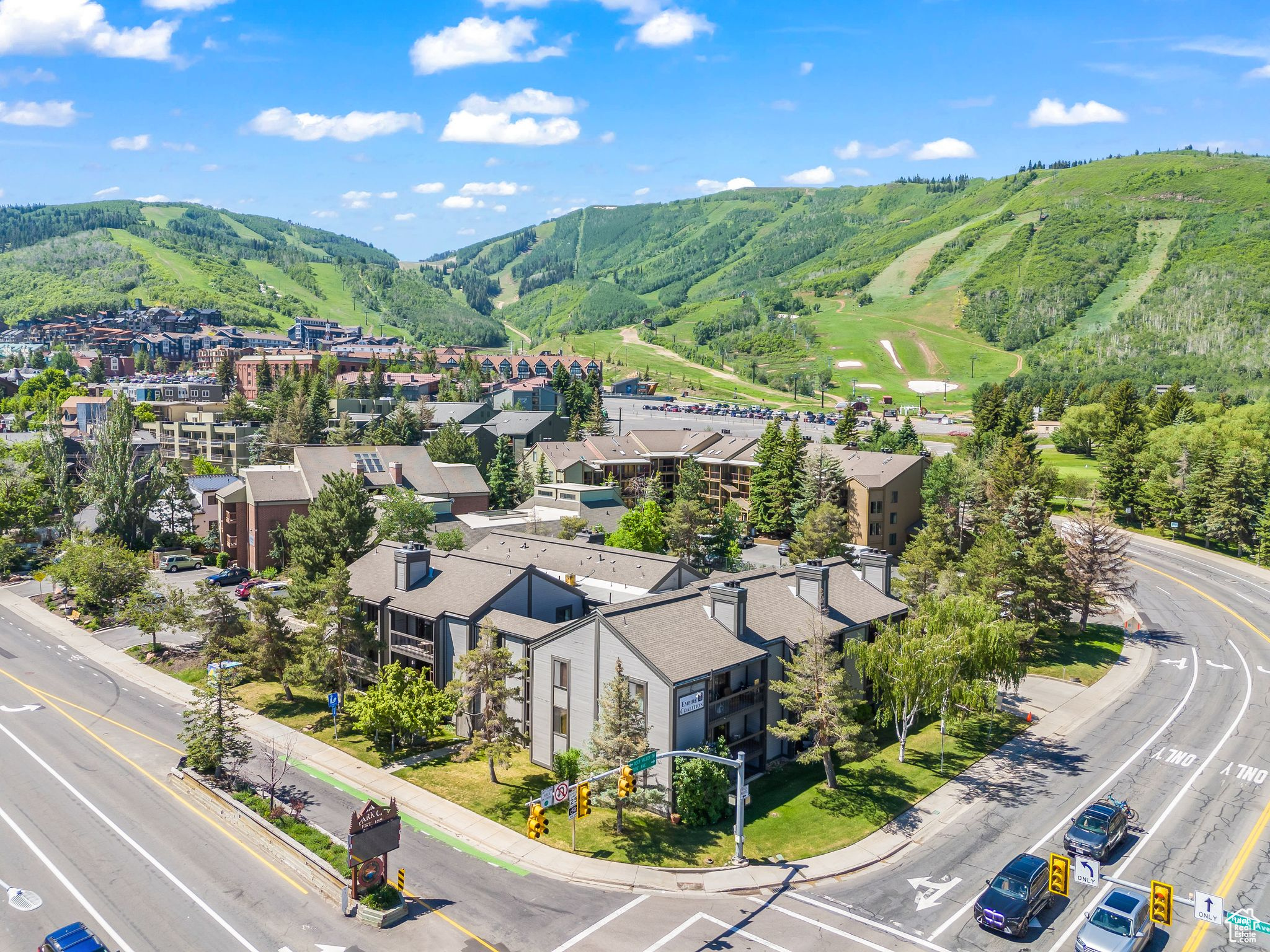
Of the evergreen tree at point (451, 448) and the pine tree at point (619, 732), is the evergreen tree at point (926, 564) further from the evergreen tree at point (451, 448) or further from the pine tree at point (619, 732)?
the evergreen tree at point (451, 448)

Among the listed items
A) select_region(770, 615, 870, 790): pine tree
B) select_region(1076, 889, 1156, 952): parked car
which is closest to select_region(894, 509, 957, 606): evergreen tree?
select_region(770, 615, 870, 790): pine tree

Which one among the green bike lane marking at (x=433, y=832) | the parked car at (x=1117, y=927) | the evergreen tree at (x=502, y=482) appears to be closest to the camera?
the parked car at (x=1117, y=927)

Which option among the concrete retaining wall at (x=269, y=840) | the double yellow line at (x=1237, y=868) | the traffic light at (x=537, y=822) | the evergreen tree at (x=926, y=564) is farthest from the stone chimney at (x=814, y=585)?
the concrete retaining wall at (x=269, y=840)

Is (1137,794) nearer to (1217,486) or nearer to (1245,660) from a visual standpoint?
(1245,660)

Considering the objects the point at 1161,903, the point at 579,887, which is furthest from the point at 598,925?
the point at 1161,903

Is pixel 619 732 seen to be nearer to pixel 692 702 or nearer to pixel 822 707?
pixel 692 702
